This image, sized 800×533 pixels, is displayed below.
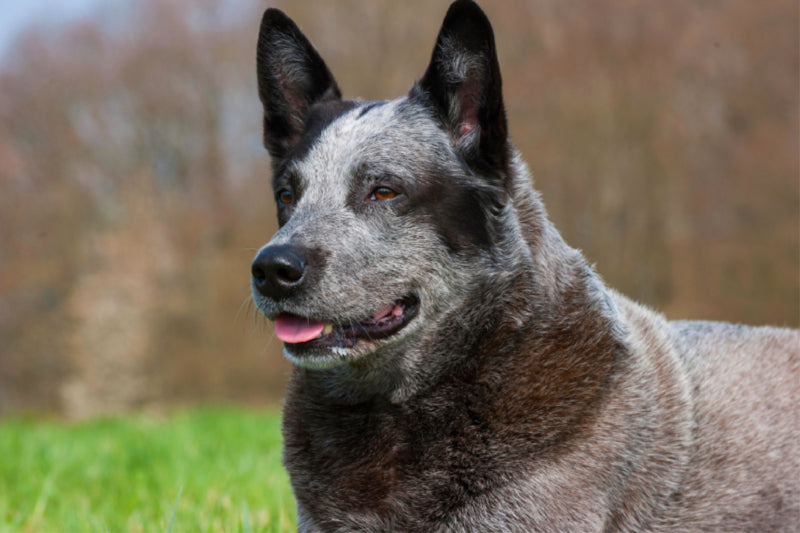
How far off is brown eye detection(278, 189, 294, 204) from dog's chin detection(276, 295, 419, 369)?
24.3 inches

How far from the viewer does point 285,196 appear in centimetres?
357

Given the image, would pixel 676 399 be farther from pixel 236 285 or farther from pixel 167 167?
pixel 167 167

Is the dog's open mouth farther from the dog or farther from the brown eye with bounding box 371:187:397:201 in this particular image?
the brown eye with bounding box 371:187:397:201

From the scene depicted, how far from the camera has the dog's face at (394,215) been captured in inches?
121

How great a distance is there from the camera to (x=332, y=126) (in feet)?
11.7

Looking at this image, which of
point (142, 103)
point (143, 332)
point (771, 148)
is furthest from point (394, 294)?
point (142, 103)

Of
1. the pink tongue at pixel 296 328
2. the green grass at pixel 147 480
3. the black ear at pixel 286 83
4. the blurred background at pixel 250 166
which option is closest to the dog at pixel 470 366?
the pink tongue at pixel 296 328

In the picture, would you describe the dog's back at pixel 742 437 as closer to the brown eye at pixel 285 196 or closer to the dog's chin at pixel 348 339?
the dog's chin at pixel 348 339

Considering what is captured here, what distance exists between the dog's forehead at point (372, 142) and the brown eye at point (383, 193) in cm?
10

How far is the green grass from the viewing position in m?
4.43

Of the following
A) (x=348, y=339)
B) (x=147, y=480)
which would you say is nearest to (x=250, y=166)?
(x=147, y=480)

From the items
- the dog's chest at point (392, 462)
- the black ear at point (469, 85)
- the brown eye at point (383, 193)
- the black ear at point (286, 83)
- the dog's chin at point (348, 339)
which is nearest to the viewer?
the dog's chest at point (392, 462)

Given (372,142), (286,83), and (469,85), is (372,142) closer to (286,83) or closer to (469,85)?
(469,85)

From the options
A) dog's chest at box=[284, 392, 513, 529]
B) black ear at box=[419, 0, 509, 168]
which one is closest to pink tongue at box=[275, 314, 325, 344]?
dog's chest at box=[284, 392, 513, 529]
